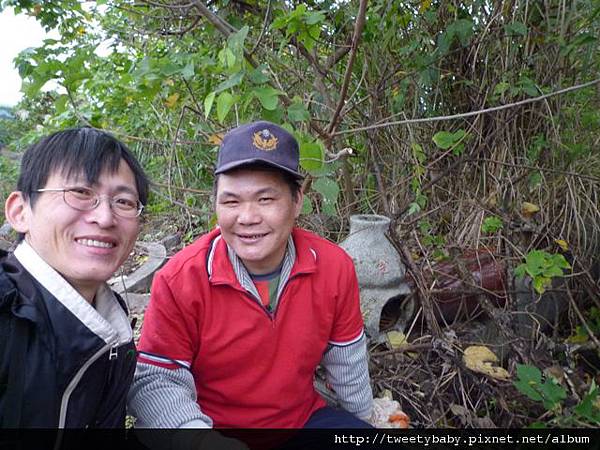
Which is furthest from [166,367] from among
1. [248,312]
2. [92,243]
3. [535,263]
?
[535,263]

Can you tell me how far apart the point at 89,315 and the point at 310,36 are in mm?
1359

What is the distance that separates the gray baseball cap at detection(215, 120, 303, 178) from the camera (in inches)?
57.6

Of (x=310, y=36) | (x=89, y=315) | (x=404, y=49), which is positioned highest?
(x=404, y=49)

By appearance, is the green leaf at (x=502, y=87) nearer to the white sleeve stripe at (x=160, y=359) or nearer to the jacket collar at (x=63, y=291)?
the white sleeve stripe at (x=160, y=359)

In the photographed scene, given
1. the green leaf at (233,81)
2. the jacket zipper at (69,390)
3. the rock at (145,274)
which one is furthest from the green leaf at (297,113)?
the rock at (145,274)

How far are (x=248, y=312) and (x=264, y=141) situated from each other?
23.8 inches

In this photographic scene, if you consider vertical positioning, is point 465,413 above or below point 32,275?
below

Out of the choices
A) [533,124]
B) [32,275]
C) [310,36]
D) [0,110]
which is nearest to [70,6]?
[310,36]

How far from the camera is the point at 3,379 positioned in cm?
93

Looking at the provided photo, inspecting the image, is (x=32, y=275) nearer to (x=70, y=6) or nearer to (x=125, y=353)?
(x=125, y=353)

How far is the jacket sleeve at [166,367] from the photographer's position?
140 cm

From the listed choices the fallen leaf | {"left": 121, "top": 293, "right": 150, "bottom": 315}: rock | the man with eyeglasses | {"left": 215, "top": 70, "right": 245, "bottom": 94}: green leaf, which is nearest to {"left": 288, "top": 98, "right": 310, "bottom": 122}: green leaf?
{"left": 215, "top": 70, "right": 245, "bottom": 94}: green leaf

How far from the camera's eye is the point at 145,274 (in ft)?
13.0

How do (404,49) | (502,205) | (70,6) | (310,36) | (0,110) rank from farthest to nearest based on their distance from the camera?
1. (0,110)
2. (502,205)
3. (404,49)
4. (70,6)
5. (310,36)
